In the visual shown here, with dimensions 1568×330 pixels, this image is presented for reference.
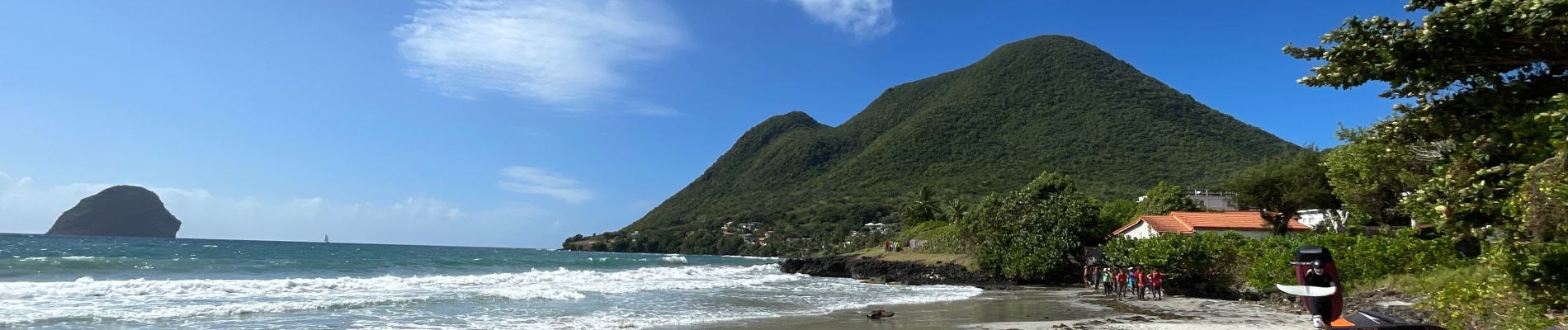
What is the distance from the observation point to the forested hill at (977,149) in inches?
3775

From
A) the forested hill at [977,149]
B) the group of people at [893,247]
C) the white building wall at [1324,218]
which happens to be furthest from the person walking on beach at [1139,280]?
the forested hill at [977,149]

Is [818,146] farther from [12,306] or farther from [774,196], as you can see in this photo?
[12,306]

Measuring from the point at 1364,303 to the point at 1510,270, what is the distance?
1080 cm

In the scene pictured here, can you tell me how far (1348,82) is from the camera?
6160mm

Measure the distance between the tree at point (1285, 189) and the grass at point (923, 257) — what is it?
13513 millimetres

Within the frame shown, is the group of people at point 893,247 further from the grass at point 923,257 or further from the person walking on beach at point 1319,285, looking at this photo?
the person walking on beach at point 1319,285

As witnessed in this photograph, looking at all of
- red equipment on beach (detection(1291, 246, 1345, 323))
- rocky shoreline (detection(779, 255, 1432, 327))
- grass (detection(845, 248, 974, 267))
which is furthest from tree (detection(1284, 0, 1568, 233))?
grass (detection(845, 248, 974, 267))

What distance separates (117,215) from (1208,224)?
20898 centimetres

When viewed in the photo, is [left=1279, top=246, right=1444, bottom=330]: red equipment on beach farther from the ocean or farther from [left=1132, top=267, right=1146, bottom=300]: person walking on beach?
[left=1132, top=267, right=1146, bottom=300]: person walking on beach

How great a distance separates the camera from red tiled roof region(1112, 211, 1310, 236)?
34000 millimetres

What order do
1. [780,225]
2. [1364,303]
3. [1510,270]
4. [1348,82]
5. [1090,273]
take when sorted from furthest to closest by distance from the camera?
[780,225], [1090,273], [1364,303], [1510,270], [1348,82]

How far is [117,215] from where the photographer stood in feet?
544

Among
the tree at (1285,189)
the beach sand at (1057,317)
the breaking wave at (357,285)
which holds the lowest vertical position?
the beach sand at (1057,317)

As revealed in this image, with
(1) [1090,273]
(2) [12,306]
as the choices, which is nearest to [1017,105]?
(1) [1090,273]
